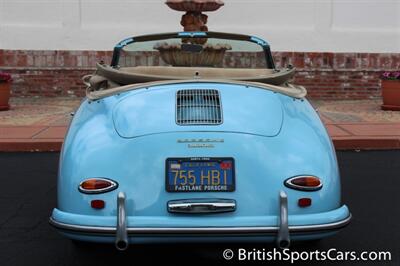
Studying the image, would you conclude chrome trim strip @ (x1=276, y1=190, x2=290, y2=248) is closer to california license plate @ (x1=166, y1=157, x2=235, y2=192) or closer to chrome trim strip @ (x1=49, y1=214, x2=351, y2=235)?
chrome trim strip @ (x1=49, y1=214, x2=351, y2=235)

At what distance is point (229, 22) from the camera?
1201 cm

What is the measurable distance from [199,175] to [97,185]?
54 cm

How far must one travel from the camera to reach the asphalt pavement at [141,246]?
3.31 metres

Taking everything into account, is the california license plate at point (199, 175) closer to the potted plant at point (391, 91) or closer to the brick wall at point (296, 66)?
the potted plant at point (391, 91)

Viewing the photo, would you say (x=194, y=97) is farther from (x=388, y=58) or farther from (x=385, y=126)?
(x=388, y=58)

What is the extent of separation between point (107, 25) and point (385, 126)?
6.66 m

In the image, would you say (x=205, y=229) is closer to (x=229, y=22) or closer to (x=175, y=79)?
(x=175, y=79)

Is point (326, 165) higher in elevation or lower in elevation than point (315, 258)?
higher

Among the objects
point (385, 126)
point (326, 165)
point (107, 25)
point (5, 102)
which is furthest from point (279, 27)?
point (326, 165)

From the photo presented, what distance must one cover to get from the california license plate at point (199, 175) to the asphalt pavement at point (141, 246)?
31 centimetres

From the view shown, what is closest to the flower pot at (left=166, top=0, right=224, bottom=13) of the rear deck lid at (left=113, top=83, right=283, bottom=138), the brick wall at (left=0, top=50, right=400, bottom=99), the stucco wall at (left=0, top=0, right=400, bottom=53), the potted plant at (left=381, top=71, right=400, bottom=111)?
the stucco wall at (left=0, top=0, right=400, bottom=53)

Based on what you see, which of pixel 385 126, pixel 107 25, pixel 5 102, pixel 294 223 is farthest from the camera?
pixel 107 25

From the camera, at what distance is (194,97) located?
3090 mm

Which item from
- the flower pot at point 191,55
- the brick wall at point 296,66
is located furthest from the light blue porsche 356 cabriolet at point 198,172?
the brick wall at point 296,66
